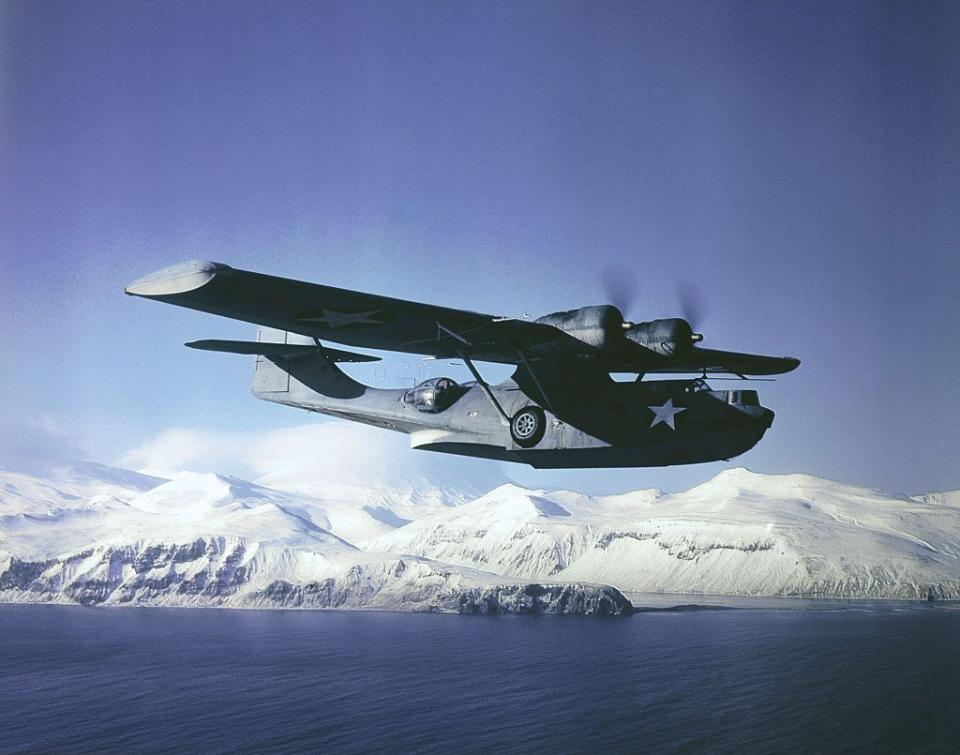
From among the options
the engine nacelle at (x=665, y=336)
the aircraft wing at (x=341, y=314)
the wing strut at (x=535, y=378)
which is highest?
the engine nacelle at (x=665, y=336)

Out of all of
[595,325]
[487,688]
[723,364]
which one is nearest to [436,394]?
[595,325]

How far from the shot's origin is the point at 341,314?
1769 cm

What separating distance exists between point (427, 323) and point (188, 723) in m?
63.3

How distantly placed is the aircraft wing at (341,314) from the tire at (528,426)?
4.73 ft

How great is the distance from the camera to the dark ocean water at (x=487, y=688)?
63156mm

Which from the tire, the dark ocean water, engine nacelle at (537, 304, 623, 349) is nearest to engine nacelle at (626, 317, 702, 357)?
engine nacelle at (537, 304, 623, 349)

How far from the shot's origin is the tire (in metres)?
20.0

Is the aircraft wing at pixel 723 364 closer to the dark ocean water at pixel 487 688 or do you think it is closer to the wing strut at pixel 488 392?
the wing strut at pixel 488 392

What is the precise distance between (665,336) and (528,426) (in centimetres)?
419

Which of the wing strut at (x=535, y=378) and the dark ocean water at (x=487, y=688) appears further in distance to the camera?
the dark ocean water at (x=487, y=688)

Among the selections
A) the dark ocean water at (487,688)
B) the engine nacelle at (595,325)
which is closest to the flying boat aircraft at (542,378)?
the engine nacelle at (595,325)

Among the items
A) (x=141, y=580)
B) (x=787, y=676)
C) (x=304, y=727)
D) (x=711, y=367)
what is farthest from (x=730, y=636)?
(x=141, y=580)

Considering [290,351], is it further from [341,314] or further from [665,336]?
[665,336]

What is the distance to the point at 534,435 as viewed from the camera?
2003 centimetres
